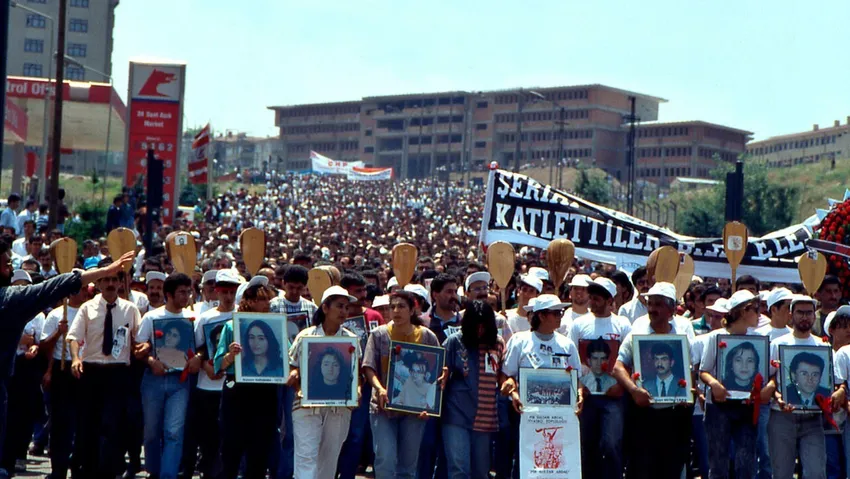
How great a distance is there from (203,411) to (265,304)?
117 cm

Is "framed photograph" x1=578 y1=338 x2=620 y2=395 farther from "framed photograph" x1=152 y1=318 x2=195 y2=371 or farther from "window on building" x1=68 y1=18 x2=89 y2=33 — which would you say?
"window on building" x1=68 y1=18 x2=89 y2=33

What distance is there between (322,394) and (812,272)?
5049mm

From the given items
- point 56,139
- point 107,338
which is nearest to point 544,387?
point 107,338

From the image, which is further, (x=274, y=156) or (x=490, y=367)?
(x=274, y=156)

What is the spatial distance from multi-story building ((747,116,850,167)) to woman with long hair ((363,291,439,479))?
398ft

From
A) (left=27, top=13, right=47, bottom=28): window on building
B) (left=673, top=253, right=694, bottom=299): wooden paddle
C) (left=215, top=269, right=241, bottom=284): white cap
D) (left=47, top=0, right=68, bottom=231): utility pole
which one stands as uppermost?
(left=27, top=13, right=47, bottom=28): window on building

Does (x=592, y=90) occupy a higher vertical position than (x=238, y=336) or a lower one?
higher

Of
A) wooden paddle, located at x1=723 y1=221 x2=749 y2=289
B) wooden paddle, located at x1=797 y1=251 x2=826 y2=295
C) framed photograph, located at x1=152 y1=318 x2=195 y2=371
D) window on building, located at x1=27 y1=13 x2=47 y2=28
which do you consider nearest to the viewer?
framed photograph, located at x1=152 y1=318 x2=195 y2=371

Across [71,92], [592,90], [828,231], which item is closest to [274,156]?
[592,90]

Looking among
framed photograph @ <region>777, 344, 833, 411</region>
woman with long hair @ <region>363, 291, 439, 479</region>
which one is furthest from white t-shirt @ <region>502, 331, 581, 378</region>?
framed photograph @ <region>777, 344, 833, 411</region>

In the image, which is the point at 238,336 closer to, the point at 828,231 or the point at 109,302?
the point at 109,302

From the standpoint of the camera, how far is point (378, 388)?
901 centimetres

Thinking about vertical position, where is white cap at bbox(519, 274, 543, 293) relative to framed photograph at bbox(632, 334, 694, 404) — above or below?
above

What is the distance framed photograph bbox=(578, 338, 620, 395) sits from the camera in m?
9.33
